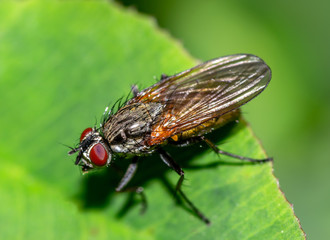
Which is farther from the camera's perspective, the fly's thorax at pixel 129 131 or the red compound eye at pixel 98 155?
the fly's thorax at pixel 129 131

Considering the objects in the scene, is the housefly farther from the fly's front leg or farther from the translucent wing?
the fly's front leg

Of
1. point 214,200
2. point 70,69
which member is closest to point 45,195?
point 70,69

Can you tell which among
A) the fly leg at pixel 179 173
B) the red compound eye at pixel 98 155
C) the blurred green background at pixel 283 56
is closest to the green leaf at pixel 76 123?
the fly leg at pixel 179 173

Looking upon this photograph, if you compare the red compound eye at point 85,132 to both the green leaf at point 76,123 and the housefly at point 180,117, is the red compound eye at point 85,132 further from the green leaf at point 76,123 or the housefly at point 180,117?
the green leaf at point 76,123


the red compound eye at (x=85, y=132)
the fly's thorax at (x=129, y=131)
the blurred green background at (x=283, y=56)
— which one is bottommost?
the blurred green background at (x=283, y=56)

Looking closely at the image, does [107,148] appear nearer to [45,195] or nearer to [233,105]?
[45,195]

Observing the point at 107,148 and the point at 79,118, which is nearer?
the point at 107,148

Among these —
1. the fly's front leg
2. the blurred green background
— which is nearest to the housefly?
the fly's front leg
